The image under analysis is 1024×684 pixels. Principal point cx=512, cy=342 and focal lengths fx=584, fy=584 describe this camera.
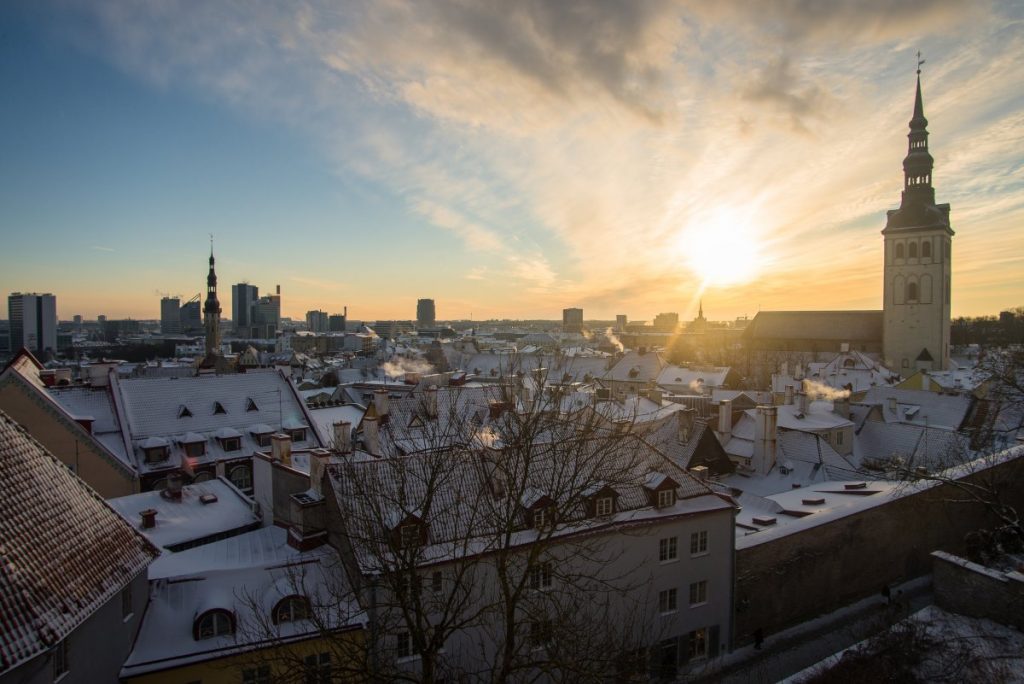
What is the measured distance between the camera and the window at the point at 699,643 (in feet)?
66.1

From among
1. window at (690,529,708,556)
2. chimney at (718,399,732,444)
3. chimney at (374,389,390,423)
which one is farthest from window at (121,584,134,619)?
chimney at (718,399,732,444)

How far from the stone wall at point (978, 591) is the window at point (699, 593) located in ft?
25.1

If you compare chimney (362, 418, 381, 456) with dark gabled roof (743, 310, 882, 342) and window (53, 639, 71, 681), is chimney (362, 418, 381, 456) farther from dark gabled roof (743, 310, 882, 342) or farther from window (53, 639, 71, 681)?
dark gabled roof (743, 310, 882, 342)

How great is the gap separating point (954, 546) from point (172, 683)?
3188 cm

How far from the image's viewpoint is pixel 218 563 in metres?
15.9

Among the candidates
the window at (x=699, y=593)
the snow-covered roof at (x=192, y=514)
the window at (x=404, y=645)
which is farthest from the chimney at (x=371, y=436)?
the window at (x=699, y=593)

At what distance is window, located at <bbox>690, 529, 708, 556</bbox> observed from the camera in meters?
19.8

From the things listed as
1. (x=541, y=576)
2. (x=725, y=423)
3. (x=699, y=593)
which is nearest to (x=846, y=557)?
(x=699, y=593)

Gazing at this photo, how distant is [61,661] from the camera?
Answer: 10781 millimetres

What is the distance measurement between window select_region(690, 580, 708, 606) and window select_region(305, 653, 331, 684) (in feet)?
39.5

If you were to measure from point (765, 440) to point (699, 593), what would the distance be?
14.6 metres

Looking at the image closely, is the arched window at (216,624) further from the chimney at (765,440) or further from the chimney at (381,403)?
the chimney at (765,440)

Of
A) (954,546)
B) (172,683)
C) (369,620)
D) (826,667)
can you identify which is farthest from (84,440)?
(954,546)

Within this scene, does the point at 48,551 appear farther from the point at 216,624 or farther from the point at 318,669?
the point at 318,669
